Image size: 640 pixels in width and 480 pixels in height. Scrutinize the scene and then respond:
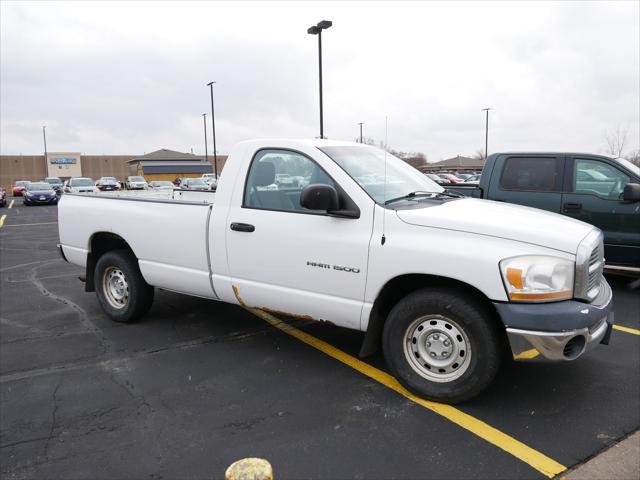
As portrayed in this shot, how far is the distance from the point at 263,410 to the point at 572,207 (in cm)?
532

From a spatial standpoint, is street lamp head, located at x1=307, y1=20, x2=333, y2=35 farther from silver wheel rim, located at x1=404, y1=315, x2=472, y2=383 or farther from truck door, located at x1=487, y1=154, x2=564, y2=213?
silver wheel rim, located at x1=404, y1=315, x2=472, y2=383

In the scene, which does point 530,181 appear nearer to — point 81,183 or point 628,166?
point 628,166

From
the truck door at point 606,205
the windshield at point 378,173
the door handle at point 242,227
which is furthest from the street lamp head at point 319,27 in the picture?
the door handle at point 242,227

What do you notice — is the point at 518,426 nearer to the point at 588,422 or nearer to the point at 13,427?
the point at 588,422

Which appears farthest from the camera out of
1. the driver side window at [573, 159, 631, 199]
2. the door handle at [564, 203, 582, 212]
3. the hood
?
the door handle at [564, 203, 582, 212]

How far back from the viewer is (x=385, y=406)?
3.56m

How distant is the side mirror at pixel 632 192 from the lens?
6316 mm

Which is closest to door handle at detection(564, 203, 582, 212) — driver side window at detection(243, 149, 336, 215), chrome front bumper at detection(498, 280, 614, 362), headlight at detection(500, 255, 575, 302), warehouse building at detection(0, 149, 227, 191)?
chrome front bumper at detection(498, 280, 614, 362)

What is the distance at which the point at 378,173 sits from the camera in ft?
13.8

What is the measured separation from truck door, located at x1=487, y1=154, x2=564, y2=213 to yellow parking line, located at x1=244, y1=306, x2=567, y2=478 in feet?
13.1

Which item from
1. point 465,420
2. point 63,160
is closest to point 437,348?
point 465,420

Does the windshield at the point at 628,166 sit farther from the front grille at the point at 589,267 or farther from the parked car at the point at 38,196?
the parked car at the point at 38,196

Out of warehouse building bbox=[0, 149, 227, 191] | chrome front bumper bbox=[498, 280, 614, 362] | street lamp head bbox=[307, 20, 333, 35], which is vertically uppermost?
street lamp head bbox=[307, 20, 333, 35]

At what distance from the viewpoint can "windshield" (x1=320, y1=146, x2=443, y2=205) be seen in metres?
3.91
